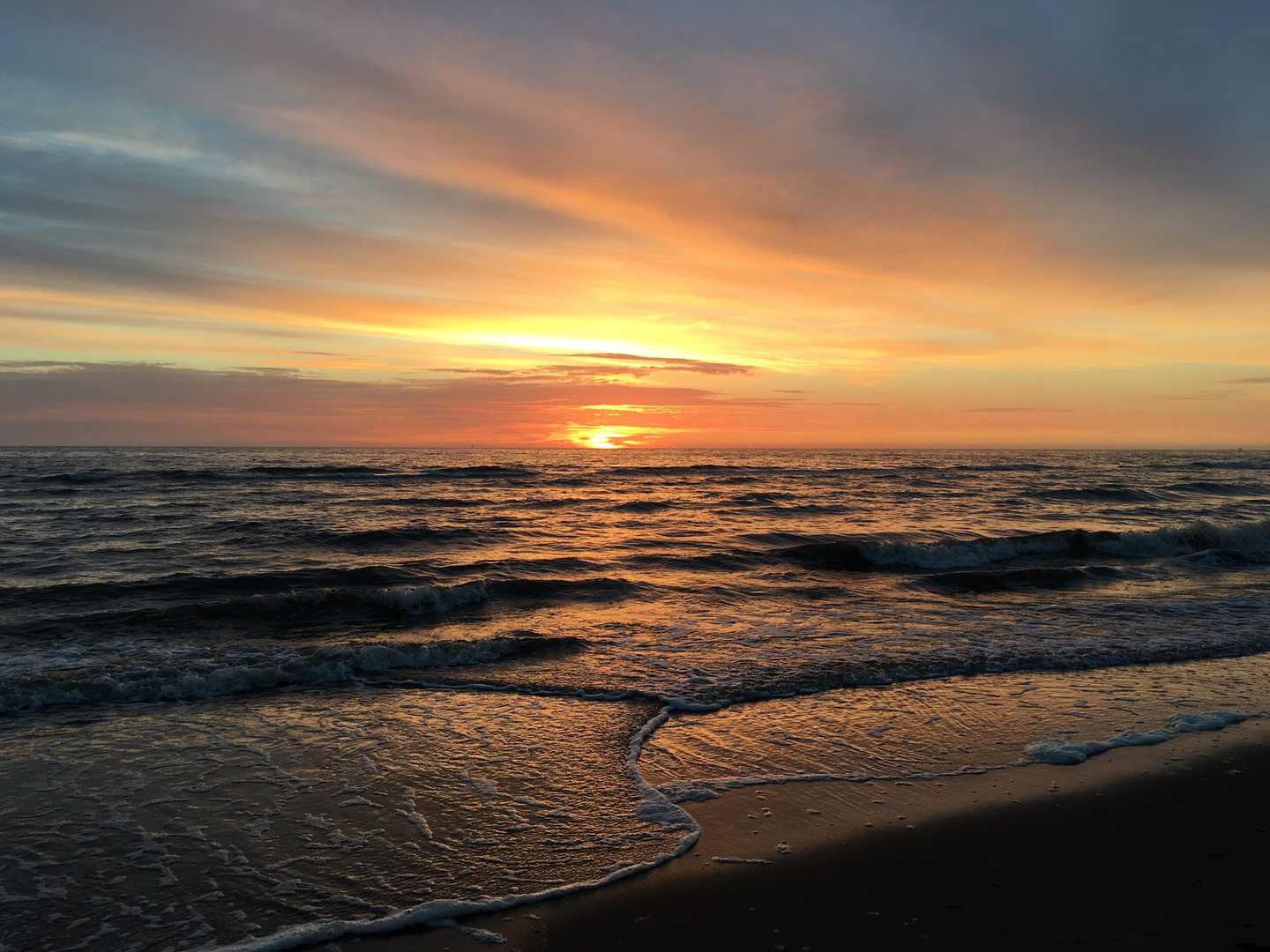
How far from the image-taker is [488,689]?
848 centimetres

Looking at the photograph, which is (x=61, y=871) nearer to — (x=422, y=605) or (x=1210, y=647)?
(x=422, y=605)

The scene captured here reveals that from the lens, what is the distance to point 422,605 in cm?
1309

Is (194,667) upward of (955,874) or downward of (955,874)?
downward

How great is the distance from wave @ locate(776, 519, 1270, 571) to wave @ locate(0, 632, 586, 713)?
10.3 meters

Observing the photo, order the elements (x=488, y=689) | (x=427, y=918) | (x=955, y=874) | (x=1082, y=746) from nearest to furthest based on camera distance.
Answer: (x=427, y=918) < (x=955, y=874) < (x=1082, y=746) < (x=488, y=689)

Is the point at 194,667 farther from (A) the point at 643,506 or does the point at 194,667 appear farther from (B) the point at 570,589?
(A) the point at 643,506

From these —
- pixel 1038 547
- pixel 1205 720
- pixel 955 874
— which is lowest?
pixel 955 874

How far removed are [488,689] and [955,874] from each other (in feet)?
18.2

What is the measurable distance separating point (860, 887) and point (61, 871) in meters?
5.28

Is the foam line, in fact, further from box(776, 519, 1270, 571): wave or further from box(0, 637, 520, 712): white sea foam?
box(776, 519, 1270, 571): wave

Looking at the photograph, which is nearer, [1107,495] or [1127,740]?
[1127,740]

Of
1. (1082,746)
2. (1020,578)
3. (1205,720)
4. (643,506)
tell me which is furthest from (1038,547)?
(1082,746)

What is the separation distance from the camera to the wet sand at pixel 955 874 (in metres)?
3.98

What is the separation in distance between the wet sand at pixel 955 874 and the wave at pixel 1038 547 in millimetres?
12101
